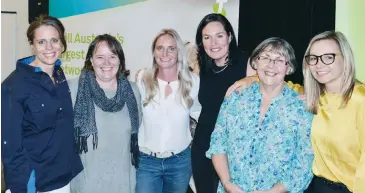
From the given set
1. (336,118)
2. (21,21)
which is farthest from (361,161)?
(21,21)

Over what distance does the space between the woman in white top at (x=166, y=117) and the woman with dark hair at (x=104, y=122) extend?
162mm

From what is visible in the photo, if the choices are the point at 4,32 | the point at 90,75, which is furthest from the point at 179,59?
the point at 4,32

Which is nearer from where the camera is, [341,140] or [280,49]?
[341,140]

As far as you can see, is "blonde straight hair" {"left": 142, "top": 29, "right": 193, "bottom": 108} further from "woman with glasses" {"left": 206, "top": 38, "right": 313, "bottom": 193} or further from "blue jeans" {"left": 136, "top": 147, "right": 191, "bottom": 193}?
"woman with glasses" {"left": 206, "top": 38, "right": 313, "bottom": 193}

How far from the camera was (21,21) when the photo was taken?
464cm

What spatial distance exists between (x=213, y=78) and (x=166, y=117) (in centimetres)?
44

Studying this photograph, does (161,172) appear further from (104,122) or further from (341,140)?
(341,140)

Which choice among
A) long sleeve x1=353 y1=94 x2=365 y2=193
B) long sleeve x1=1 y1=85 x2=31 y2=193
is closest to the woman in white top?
long sleeve x1=1 y1=85 x2=31 y2=193

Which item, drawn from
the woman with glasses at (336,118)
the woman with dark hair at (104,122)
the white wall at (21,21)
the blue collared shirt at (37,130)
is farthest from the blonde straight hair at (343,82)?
the white wall at (21,21)

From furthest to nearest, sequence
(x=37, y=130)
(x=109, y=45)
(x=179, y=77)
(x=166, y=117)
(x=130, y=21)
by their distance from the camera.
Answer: (x=130, y=21) < (x=179, y=77) < (x=166, y=117) < (x=109, y=45) < (x=37, y=130)

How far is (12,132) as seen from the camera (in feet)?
7.16

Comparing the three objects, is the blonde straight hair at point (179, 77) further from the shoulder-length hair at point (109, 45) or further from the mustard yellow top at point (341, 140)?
the mustard yellow top at point (341, 140)

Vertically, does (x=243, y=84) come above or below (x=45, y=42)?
below

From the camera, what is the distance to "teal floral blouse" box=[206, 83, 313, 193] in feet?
6.97
